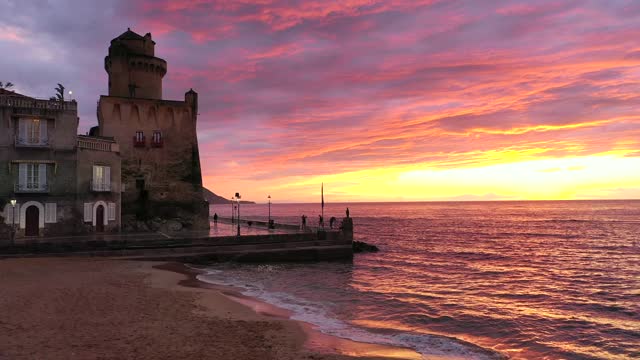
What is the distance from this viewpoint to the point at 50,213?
35500 mm

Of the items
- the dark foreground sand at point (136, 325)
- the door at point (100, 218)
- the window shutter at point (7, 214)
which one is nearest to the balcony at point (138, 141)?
the door at point (100, 218)

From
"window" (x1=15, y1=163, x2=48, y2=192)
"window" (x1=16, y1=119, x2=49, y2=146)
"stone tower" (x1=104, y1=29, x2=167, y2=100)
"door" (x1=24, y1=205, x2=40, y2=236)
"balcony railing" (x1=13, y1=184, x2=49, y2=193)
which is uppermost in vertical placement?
"stone tower" (x1=104, y1=29, x2=167, y2=100)

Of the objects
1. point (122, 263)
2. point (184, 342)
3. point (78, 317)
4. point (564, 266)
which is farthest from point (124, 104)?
point (564, 266)

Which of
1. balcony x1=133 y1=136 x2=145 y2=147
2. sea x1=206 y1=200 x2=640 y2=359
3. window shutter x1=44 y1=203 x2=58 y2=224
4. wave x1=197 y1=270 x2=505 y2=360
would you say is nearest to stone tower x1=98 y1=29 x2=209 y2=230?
balcony x1=133 y1=136 x2=145 y2=147

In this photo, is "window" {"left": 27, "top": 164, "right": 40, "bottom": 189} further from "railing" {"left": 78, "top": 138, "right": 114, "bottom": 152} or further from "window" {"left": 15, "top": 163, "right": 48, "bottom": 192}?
"railing" {"left": 78, "top": 138, "right": 114, "bottom": 152}

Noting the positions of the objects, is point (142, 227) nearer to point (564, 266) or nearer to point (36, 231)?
point (36, 231)

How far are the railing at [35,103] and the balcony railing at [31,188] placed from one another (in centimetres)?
591

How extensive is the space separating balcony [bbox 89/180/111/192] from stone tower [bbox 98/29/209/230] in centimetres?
708

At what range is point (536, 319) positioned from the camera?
67.7 ft

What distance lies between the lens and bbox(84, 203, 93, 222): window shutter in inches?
1458

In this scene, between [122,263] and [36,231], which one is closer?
[122,263]

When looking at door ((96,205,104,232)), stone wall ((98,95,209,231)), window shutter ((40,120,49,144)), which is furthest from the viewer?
stone wall ((98,95,209,231))

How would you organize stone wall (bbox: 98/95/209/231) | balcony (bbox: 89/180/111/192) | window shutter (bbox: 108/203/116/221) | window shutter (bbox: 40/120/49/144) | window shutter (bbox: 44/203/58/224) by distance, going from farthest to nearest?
stone wall (bbox: 98/95/209/231)
window shutter (bbox: 108/203/116/221)
balcony (bbox: 89/180/111/192)
window shutter (bbox: 44/203/58/224)
window shutter (bbox: 40/120/49/144)

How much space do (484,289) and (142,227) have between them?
3263cm
